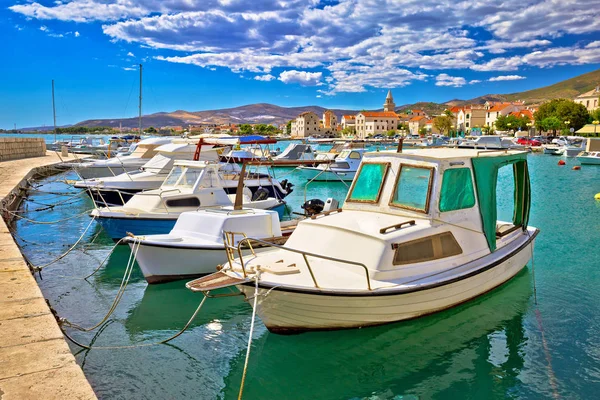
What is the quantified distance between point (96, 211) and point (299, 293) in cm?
1040

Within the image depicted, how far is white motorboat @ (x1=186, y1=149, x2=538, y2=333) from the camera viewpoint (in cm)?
802

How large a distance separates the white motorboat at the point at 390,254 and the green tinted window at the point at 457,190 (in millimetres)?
20

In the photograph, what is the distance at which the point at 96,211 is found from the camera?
1578cm

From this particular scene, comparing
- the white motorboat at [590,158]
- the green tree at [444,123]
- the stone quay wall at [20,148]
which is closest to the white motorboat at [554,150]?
the white motorboat at [590,158]

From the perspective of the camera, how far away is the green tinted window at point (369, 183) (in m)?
10.1

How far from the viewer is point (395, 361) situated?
823cm

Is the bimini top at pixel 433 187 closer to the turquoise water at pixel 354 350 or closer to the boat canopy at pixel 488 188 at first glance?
the boat canopy at pixel 488 188

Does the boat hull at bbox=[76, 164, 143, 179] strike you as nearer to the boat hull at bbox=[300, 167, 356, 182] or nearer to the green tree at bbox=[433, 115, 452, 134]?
the boat hull at bbox=[300, 167, 356, 182]

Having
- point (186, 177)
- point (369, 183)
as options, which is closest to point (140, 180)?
point (186, 177)

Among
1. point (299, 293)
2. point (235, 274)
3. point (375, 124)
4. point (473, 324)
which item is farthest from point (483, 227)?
point (375, 124)

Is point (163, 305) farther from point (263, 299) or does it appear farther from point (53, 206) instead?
point (53, 206)

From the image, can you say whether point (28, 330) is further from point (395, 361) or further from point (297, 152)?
point (297, 152)

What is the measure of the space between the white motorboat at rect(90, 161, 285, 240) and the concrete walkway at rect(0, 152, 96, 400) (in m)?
5.97

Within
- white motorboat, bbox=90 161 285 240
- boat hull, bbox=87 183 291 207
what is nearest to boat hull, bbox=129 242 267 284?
white motorboat, bbox=90 161 285 240
